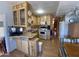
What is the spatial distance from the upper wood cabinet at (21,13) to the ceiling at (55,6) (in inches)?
4.0

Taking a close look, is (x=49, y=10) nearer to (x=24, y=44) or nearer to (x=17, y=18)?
(x=17, y=18)

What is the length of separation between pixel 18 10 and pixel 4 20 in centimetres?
25

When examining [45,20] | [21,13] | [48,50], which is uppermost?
[21,13]

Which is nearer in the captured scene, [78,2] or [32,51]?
[78,2]

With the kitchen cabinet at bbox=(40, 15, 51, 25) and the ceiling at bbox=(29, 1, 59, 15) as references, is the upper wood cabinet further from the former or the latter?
the kitchen cabinet at bbox=(40, 15, 51, 25)

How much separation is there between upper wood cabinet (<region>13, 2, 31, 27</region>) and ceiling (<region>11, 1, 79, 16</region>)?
101 mm

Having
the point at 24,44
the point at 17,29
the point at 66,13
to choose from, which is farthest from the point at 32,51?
the point at 66,13

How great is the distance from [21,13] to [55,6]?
52cm

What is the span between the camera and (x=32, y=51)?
1.66m

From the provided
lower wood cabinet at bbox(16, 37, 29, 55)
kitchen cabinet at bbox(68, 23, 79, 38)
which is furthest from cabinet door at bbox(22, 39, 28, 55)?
kitchen cabinet at bbox(68, 23, 79, 38)

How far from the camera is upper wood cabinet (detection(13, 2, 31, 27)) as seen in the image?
161 centimetres

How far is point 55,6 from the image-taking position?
1627 mm

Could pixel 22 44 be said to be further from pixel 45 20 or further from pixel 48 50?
pixel 45 20

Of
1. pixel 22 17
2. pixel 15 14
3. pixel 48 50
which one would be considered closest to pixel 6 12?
pixel 15 14
